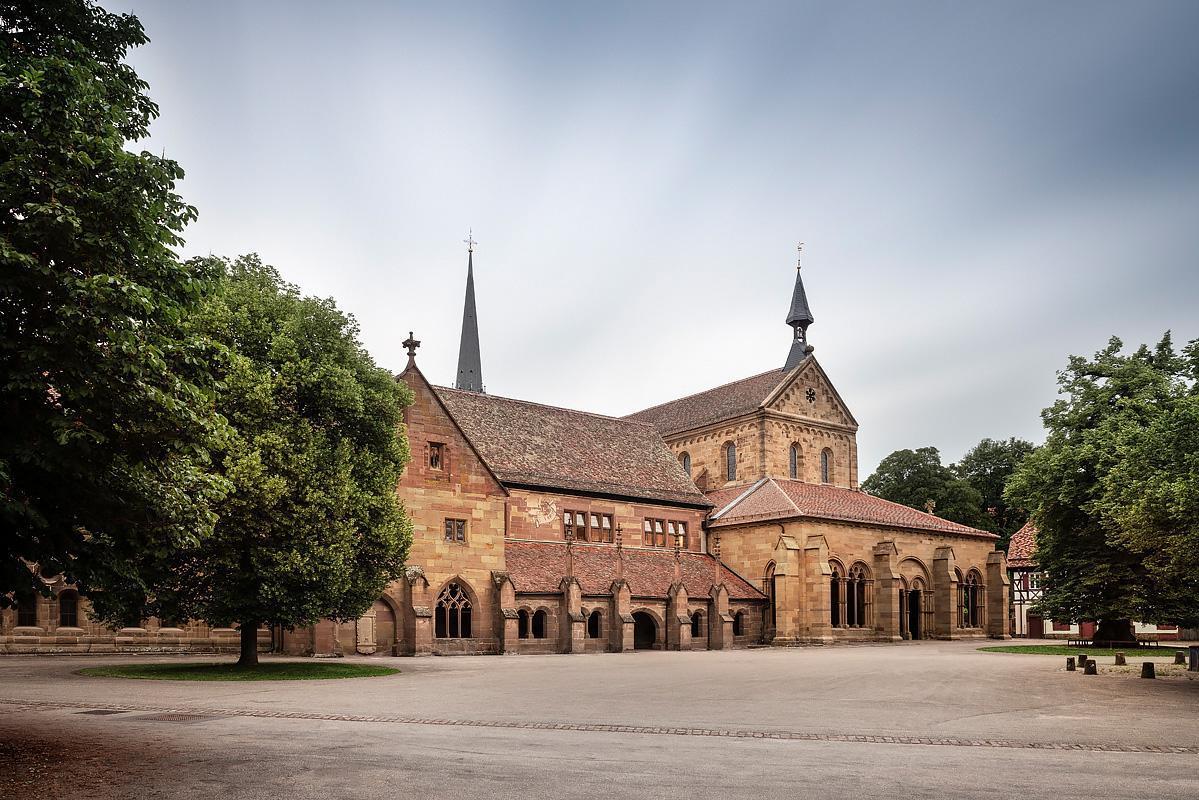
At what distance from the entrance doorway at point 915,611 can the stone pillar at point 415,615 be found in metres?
32.3

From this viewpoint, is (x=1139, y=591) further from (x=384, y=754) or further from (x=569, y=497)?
(x=384, y=754)

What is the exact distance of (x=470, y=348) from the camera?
100875 millimetres

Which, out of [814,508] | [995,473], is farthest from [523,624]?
[995,473]

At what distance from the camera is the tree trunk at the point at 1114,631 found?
156ft

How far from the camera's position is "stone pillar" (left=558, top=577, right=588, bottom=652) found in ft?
149

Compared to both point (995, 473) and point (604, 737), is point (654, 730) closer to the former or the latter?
point (604, 737)

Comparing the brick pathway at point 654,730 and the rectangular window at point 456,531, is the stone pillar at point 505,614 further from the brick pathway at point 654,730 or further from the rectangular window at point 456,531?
the brick pathway at point 654,730

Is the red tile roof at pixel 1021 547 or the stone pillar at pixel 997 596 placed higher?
the red tile roof at pixel 1021 547

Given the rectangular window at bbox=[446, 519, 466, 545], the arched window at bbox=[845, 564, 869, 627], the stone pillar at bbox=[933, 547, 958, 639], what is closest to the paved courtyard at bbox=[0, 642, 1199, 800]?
the rectangular window at bbox=[446, 519, 466, 545]

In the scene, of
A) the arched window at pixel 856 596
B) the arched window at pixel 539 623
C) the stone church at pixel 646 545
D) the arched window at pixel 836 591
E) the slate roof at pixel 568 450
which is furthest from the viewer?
the arched window at pixel 856 596

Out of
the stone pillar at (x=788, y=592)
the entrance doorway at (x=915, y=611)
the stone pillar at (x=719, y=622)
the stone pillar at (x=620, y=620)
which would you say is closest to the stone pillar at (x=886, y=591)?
the entrance doorway at (x=915, y=611)

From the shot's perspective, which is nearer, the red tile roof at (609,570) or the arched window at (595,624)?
the red tile roof at (609,570)

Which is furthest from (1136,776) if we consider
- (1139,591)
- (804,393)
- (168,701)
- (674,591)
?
(804,393)

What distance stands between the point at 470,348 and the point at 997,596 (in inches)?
2241
